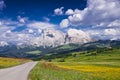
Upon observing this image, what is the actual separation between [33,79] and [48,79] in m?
2.41

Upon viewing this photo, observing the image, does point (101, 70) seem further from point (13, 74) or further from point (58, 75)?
point (13, 74)

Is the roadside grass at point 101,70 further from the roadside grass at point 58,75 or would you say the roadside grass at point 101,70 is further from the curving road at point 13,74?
the curving road at point 13,74

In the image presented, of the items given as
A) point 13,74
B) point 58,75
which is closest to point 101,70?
point 58,75

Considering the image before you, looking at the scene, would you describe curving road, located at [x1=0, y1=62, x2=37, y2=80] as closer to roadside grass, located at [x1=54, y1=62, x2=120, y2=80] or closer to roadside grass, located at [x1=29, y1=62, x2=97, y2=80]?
roadside grass, located at [x1=29, y1=62, x2=97, y2=80]

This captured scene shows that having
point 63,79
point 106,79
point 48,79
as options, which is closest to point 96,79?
point 106,79

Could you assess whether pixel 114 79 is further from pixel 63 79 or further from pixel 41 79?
pixel 41 79

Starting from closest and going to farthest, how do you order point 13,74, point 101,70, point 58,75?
point 58,75, point 13,74, point 101,70

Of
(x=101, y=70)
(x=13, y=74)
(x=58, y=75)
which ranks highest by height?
(x=13, y=74)

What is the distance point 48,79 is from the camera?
123 feet

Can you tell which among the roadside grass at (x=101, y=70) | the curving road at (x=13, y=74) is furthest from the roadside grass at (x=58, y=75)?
the roadside grass at (x=101, y=70)

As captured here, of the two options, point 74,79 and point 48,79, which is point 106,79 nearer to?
point 74,79

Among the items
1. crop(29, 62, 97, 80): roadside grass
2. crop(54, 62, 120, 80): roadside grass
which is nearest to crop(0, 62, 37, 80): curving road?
crop(29, 62, 97, 80): roadside grass

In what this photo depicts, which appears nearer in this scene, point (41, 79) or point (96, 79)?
point (41, 79)

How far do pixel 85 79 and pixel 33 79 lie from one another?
8.29 metres
